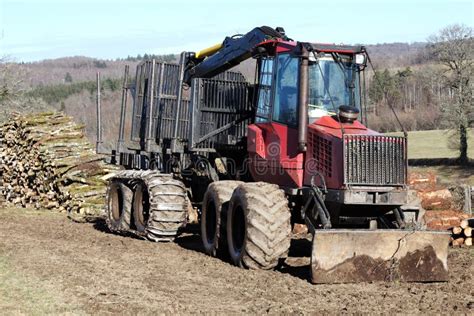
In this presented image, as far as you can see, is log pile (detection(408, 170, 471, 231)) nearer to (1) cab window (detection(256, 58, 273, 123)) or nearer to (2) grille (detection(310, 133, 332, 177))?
(1) cab window (detection(256, 58, 273, 123))

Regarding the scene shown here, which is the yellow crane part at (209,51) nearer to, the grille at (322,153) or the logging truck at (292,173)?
the logging truck at (292,173)

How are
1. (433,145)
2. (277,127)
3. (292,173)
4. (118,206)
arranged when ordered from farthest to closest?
(433,145) → (118,206) → (277,127) → (292,173)

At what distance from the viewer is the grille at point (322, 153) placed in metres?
10.2

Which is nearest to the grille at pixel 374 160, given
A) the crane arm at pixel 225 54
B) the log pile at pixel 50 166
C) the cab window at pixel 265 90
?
the cab window at pixel 265 90

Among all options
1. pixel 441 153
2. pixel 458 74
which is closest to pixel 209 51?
pixel 458 74

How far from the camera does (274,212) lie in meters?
10.0

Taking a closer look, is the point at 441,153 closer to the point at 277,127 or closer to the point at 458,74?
the point at 458,74

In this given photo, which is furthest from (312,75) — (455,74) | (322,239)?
(455,74)

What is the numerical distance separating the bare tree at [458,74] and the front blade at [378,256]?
47575 mm

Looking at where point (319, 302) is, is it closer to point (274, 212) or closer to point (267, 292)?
point (267, 292)

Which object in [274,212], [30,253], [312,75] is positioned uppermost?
[312,75]

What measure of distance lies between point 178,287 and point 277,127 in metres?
3.09

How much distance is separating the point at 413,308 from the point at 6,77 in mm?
41179

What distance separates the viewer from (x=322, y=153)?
33.8 feet
